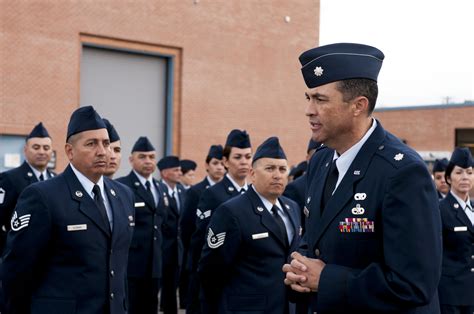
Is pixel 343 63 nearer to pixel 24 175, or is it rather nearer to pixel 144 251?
pixel 144 251

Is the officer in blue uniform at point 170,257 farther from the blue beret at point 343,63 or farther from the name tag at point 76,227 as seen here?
the blue beret at point 343,63

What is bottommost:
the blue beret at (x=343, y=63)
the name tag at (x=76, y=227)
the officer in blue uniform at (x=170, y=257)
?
the officer in blue uniform at (x=170, y=257)

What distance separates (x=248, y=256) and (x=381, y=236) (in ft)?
8.76

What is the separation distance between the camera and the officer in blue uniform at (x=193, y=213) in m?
8.58

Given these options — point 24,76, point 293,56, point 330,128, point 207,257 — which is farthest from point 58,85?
point 330,128

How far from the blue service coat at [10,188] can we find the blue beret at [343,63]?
20.4 ft

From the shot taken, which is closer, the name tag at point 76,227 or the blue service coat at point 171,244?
the name tag at point 76,227

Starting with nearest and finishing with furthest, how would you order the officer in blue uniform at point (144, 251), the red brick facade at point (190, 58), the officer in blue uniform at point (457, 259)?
the officer in blue uniform at point (457, 259) < the officer in blue uniform at point (144, 251) < the red brick facade at point (190, 58)

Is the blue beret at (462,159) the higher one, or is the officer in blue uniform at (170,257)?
the blue beret at (462,159)

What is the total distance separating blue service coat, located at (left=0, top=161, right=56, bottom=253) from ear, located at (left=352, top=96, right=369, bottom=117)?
20.8 ft

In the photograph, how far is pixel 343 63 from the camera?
2881 mm

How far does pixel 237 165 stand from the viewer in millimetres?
8078

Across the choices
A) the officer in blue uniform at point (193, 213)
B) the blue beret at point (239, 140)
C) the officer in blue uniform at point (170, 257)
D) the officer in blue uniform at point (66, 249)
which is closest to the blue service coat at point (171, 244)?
the officer in blue uniform at point (170, 257)

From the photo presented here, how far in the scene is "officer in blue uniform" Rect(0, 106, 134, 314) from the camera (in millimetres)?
4238
